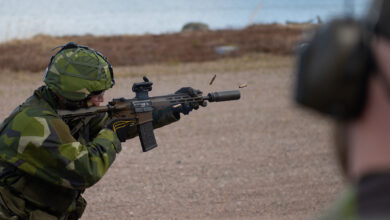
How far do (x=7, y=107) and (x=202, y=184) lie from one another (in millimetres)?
6216

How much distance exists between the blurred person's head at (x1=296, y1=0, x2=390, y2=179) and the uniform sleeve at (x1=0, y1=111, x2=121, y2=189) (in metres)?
2.46

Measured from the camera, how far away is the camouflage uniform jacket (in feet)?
11.1

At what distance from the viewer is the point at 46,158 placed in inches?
134

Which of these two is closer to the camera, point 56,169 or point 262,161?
point 56,169

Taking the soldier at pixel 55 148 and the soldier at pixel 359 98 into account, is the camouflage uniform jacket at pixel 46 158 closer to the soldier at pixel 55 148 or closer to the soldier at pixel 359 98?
the soldier at pixel 55 148

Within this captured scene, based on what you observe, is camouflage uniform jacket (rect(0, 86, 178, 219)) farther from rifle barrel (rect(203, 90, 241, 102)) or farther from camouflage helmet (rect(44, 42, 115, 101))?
rifle barrel (rect(203, 90, 241, 102))

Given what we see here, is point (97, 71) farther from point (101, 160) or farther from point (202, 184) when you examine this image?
point (202, 184)

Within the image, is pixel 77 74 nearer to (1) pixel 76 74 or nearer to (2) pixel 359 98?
(1) pixel 76 74

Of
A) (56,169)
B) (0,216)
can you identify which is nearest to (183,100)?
(56,169)

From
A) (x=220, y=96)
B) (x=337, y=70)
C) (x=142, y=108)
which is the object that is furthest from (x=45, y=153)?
(x=337, y=70)

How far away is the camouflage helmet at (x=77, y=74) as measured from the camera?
3.57m

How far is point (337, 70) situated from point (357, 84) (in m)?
0.07

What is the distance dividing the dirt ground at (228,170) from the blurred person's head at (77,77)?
124 cm

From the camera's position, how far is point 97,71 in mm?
3646
